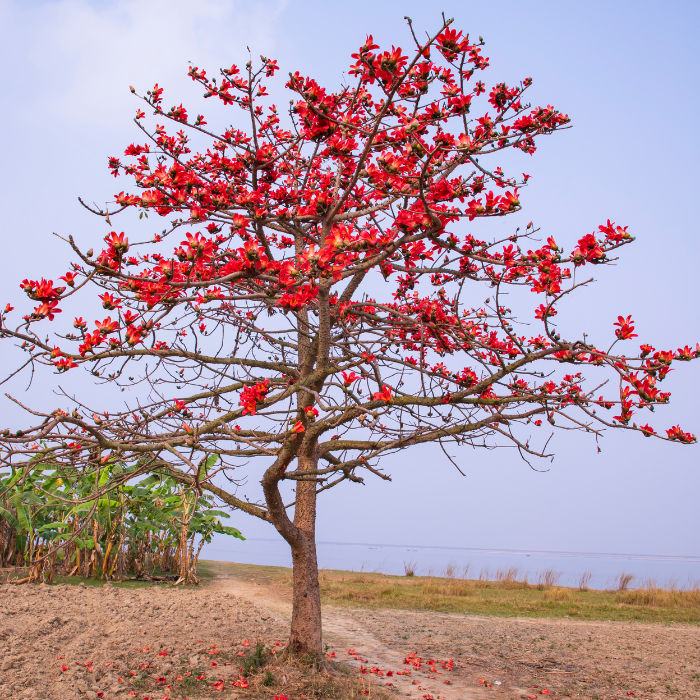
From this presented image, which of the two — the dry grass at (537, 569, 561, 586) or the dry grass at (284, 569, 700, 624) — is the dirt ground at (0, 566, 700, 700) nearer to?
the dry grass at (284, 569, 700, 624)

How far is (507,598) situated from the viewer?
12.5m

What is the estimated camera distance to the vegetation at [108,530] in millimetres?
10094

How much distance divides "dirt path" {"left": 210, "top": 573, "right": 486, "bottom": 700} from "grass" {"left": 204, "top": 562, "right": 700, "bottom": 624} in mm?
1430

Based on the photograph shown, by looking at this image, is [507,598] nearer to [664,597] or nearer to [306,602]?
[664,597]

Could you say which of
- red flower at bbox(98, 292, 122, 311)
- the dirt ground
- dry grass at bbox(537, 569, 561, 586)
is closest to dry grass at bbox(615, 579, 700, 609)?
dry grass at bbox(537, 569, 561, 586)

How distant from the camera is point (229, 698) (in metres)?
4.84

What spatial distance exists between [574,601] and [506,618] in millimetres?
3352

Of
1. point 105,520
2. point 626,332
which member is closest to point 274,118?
point 626,332

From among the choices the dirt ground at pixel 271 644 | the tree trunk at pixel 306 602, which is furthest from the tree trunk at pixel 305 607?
the dirt ground at pixel 271 644

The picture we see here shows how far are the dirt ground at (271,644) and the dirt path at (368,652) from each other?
0.02m

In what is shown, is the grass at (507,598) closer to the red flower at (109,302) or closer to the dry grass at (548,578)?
the dry grass at (548,578)

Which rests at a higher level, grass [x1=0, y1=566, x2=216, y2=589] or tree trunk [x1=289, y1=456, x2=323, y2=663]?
tree trunk [x1=289, y1=456, x2=323, y2=663]

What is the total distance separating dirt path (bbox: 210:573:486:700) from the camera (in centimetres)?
541

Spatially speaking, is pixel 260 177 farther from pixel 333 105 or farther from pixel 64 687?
pixel 64 687
